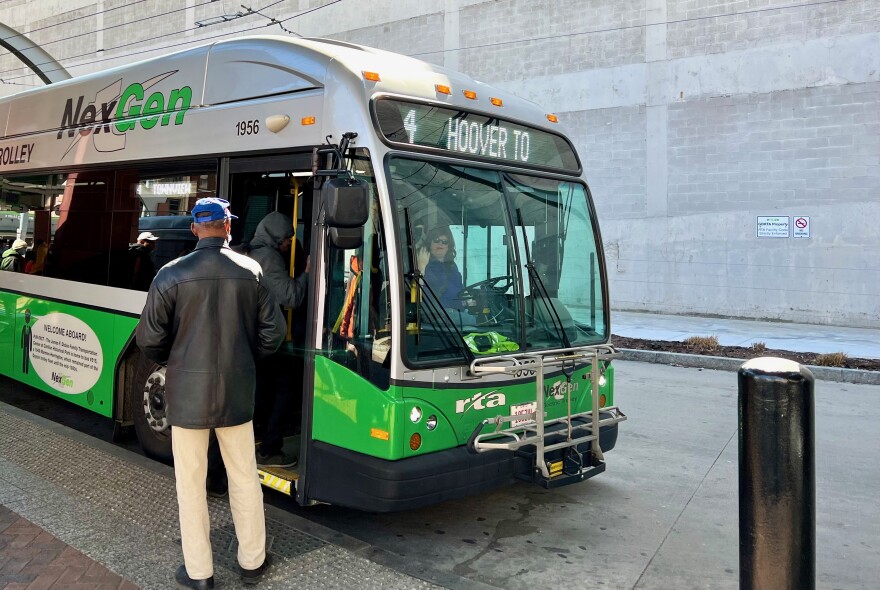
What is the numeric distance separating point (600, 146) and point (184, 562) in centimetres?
1649

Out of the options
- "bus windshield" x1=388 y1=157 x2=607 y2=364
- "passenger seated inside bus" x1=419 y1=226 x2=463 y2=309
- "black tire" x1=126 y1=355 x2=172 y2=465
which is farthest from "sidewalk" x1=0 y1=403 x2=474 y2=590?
"passenger seated inside bus" x1=419 y1=226 x2=463 y2=309

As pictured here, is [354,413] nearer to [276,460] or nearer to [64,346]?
[276,460]

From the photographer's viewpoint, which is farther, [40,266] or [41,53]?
[41,53]

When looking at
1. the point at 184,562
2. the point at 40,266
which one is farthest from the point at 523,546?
the point at 40,266

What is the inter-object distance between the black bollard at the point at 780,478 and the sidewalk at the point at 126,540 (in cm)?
151

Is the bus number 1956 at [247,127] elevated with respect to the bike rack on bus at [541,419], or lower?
elevated

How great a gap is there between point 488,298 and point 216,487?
219 centimetres

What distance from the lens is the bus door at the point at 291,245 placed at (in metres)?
4.67

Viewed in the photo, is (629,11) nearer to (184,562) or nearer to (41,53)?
(41,53)

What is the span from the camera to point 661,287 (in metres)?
18.2

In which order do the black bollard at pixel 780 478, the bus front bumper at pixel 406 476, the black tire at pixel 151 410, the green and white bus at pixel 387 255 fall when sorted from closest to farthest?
the black bollard at pixel 780 478 → the bus front bumper at pixel 406 476 → the green and white bus at pixel 387 255 → the black tire at pixel 151 410

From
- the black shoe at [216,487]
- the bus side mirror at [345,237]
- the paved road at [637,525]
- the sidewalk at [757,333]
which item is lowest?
the paved road at [637,525]

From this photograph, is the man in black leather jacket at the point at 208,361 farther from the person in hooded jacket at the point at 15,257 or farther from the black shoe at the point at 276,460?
the person in hooded jacket at the point at 15,257

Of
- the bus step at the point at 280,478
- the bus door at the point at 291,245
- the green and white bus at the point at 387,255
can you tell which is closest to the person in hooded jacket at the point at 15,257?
the green and white bus at the point at 387,255
